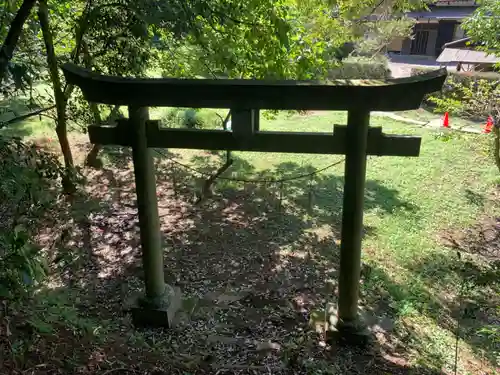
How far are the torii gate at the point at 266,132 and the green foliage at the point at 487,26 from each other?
6029mm

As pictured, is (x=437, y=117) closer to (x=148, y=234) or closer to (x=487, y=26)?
(x=487, y=26)

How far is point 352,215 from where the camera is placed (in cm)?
428

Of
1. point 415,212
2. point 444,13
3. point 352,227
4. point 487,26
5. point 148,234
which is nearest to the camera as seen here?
point 352,227

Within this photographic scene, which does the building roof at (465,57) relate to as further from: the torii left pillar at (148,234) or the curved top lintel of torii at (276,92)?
the torii left pillar at (148,234)

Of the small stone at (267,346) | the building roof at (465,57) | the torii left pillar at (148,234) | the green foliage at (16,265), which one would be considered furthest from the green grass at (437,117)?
the green foliage at (16,265)

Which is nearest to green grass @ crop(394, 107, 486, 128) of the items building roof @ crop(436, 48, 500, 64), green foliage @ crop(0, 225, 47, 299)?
building roof @ crop(436, 48, 500, 64)

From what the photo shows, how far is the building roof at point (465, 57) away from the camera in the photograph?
18594mm

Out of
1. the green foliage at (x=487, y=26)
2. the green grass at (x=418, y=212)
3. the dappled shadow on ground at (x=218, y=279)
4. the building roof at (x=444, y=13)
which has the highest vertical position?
the building roof at (x=444, y=13)

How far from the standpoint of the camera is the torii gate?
3.78 m

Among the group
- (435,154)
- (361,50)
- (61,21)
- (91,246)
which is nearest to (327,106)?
(91,246)

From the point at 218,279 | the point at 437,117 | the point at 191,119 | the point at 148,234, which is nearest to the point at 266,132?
the point at 148,234

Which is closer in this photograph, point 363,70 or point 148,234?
point 148,234

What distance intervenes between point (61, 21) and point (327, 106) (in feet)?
18.8

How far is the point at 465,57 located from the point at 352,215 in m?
18.2
